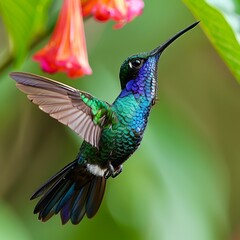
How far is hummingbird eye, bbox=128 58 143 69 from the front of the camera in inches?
52.3

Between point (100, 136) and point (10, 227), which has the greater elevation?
point (100, 136)

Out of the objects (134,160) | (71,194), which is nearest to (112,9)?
(71,194)

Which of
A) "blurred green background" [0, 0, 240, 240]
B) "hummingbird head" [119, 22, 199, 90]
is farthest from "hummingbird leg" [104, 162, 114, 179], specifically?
"blurred green background" [0, 0, 240, 240]

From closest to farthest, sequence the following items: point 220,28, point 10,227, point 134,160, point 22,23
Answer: point 220,28
point 22,23
point 10,227
point 134,160

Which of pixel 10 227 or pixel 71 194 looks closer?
pixel 71 194

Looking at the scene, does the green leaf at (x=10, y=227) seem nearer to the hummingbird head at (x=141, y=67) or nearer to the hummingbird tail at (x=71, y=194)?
the hummingbird tail at (x=71, y=194)

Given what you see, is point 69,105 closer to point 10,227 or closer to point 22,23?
point 22,23

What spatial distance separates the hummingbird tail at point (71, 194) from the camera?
53.8 inches

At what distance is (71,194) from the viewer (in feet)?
4.64

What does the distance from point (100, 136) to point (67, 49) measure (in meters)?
0.25

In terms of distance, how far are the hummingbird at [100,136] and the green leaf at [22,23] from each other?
21cm

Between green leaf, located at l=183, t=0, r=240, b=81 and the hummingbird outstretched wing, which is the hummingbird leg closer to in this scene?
the hummingbird outstretched wing

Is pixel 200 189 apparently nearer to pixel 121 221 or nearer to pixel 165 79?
pixel 121 221

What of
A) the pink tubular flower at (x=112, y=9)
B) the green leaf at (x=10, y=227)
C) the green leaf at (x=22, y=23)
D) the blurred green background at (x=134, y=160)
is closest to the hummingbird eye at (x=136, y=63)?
the pink tubular flower at (x=112, y=9)
